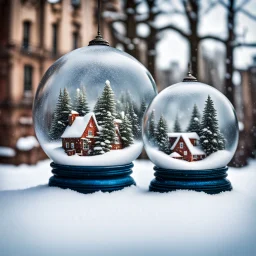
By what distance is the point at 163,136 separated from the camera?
2.34m

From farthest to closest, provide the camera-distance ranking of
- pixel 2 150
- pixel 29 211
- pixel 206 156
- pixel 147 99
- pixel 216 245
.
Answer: pixel 2 150 → pixel 147 99 → pixel 206 156 → pixel 29 211 → pixel 216 245

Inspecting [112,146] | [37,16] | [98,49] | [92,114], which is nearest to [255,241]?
[112,146]

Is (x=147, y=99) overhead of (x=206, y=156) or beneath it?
overhead

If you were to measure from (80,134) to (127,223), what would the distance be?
0.73 meters

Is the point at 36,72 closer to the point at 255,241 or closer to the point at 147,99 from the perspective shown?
the point at 147,99

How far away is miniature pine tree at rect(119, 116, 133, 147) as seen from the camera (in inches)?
95.9

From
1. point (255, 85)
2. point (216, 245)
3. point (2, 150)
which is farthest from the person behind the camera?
point (2, 150)

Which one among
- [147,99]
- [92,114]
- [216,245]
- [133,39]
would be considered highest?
[133,39]

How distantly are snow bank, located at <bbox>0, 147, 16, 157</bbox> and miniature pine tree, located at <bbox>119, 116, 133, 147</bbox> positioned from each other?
670 cm

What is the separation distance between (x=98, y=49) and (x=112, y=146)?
81 centimetres

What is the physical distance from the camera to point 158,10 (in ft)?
22.1

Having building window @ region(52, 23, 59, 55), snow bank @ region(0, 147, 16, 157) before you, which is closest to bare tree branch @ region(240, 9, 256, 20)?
snow bank @ region(0, 147, 16, 157)

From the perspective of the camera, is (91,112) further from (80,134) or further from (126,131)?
(126,131)

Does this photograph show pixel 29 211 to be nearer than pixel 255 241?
No
